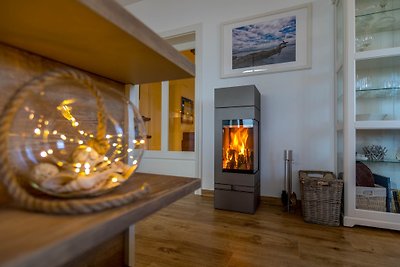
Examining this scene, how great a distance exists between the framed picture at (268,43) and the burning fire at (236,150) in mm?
774

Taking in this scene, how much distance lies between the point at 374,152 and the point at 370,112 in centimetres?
34

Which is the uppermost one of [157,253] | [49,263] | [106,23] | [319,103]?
[319,103]

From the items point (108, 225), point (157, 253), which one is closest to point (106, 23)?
point (108, 225)

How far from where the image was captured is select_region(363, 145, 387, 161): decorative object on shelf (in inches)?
75.4

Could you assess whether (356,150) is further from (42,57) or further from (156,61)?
(42,57)

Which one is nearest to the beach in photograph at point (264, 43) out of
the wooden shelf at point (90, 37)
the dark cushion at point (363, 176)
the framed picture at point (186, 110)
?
the framed picture at point (186, 110)

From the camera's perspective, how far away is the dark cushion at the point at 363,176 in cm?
181

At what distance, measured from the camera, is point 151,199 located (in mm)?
410

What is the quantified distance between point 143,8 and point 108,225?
3.60 metres

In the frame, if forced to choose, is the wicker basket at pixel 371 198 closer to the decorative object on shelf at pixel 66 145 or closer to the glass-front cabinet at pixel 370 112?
the glass-front cabinet at pixel 370 112

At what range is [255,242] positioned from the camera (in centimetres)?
149

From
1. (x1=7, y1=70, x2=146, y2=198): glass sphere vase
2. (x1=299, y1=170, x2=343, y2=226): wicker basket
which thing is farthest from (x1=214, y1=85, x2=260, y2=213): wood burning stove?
(x1=7, y1=70, x2=146, y2=198): glass sphere vase

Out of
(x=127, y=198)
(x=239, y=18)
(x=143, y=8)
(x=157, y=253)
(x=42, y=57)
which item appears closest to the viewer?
(x=127, y=198)

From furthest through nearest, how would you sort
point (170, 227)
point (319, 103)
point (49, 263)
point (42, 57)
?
point (319, 103)
point (170, 227)
point (42, 57)
point (49, 263)
